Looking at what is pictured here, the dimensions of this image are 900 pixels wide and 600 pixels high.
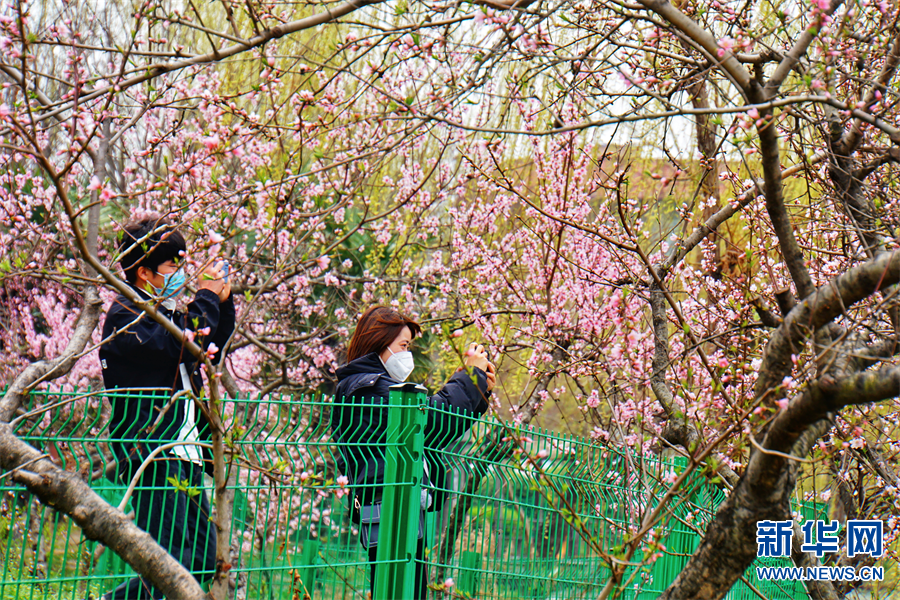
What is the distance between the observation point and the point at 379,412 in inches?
117

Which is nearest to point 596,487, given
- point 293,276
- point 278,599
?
point 278,599

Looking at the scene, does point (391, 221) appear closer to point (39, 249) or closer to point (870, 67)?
point (39, 249)

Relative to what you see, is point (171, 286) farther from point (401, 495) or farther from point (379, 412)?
point (401, 495)

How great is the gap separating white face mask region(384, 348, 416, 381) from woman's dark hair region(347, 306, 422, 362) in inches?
2.6

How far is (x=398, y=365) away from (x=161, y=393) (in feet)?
3.41

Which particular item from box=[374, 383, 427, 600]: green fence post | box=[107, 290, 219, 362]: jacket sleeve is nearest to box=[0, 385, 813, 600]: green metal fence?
box=[374, 383, 427, 600]: green fence post

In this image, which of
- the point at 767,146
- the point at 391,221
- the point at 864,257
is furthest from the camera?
the point at 391,221

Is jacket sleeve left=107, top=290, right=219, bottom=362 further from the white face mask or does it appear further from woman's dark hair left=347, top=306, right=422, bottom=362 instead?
the white face mask

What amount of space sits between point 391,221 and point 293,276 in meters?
1.21

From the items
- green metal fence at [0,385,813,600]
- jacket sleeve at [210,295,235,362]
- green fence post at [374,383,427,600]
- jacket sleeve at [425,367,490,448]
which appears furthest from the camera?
jacket sleeve at [210,295,235,362]

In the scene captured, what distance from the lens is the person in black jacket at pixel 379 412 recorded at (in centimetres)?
287

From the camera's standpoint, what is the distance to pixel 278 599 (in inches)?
106

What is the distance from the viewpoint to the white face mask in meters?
3.39

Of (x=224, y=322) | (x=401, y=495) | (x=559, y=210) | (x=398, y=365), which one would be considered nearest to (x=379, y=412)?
(x=401, y=495)
